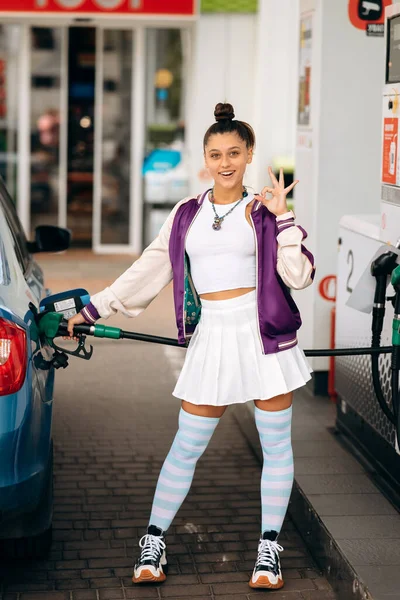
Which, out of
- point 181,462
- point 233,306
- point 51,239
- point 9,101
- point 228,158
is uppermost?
point 9,101

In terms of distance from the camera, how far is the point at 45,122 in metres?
15.1

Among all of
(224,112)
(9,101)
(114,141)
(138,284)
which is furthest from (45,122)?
(224,112)

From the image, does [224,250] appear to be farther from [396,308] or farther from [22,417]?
[22,417]

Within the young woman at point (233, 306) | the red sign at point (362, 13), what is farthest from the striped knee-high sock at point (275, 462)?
the red sign at point (362, 13)

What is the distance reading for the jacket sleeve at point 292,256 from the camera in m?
4.09

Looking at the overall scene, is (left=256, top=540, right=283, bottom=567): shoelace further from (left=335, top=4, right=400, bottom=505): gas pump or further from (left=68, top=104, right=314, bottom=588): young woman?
(left=335, top=4, right=400, bottom=505): gas pump

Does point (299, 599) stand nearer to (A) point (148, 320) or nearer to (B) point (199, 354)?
(B) point (199, 354)

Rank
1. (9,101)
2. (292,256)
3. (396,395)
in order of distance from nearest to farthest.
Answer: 1. (292,256)
2. (396,395)
3. (9,101)

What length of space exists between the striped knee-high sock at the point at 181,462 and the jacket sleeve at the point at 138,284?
0.49 m

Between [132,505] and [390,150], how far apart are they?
Answer: 7.05 feet

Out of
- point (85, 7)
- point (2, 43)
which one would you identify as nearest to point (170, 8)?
point (85, 7)

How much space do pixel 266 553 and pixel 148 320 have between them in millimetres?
6118

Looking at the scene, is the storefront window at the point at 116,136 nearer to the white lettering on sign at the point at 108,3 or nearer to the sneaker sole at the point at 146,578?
the white lettering on sign at the point at 108,3

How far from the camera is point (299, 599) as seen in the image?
173 inches
